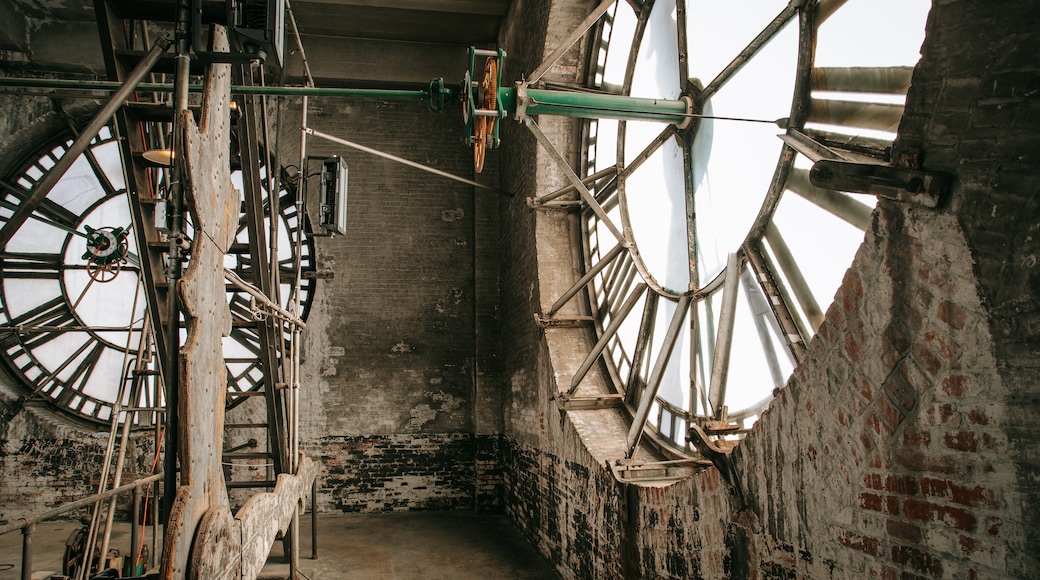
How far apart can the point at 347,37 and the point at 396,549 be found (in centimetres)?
614

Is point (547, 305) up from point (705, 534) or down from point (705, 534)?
up

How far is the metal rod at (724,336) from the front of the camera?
3.78 meters

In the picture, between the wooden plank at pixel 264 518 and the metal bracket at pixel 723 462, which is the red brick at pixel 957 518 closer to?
the metal bracket at pixel 723 462

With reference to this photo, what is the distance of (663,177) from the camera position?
15.9ft

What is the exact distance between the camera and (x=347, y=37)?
8.56 metres

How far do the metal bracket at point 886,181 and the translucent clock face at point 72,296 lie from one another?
6942 mm

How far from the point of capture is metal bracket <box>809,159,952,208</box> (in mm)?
1843

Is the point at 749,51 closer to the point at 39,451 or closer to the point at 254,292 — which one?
the point at 254,292

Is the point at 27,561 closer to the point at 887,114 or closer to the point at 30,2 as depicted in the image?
the point at 887,114

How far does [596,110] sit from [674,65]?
0.88m

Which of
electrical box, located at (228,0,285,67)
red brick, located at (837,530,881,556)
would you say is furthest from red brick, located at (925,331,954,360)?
electrical box, located at (228,0,285,67)

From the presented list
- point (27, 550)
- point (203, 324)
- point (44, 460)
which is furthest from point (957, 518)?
point (44, 460)

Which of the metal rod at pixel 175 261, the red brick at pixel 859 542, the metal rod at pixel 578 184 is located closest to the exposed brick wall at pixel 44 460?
the metal rod at pixel 578 184

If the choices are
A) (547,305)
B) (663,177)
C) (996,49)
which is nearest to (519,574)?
(547,305)
